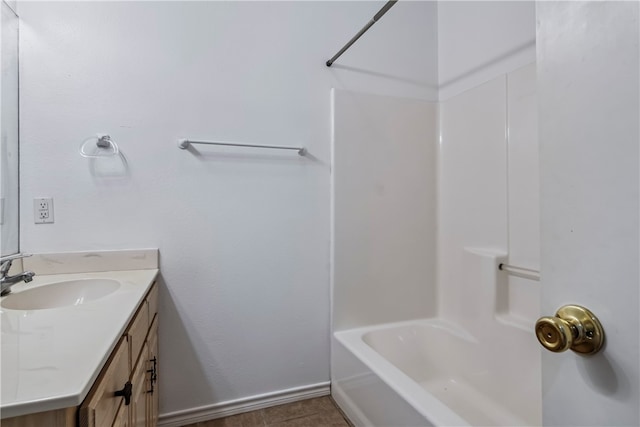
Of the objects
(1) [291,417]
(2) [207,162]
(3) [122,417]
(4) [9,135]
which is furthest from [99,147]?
(1) [291,417]

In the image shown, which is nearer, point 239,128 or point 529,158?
point 529,158

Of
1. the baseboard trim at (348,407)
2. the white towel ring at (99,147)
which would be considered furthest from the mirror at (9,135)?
the baseboard trim at (348,407)

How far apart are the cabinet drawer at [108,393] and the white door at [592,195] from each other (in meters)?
0.84

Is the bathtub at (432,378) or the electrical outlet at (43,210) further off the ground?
the electrical outlet at (43,210)

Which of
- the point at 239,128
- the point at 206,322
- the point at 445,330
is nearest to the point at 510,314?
the point at 445,330

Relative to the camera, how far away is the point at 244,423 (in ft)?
5.32

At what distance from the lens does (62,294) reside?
4.07 feet

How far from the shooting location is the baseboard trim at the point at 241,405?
159 centimetres

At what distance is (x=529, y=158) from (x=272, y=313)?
5.28 ft

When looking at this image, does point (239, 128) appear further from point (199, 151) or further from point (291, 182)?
point (291, 182)

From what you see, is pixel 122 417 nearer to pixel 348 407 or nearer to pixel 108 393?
pixel 108 393

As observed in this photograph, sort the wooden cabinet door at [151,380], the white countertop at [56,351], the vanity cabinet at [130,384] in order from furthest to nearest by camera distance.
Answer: the wooden cabinet door at [151,380] < the vanity cabinet at [130,384] < the white countertop at [56,351]

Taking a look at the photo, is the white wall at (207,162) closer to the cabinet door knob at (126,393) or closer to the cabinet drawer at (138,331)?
the cabinet drawer at (138,331)

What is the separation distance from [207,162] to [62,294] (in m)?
0.85
